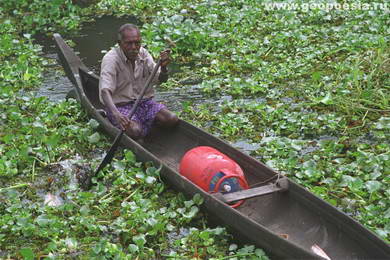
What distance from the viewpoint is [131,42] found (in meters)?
5.47

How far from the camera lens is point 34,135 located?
19.1ft

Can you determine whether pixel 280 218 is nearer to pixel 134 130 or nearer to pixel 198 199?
pixel 198 199

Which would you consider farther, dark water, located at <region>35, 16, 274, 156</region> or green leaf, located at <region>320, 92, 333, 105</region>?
dark water, located at <region>35, 16, 274, 156</region>

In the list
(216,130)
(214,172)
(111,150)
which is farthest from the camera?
(216,130)

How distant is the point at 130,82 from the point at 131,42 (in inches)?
20.2

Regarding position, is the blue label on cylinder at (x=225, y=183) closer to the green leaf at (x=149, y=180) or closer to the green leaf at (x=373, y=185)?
the green leaf at (x=149, y=180)

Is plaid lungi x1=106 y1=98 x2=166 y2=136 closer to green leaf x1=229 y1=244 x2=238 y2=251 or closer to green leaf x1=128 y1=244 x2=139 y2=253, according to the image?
green leaf x1=128 y1=244 x2=139 y2=253

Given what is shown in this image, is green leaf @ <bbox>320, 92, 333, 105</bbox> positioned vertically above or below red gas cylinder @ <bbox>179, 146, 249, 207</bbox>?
below

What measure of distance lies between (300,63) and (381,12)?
7.78 ft

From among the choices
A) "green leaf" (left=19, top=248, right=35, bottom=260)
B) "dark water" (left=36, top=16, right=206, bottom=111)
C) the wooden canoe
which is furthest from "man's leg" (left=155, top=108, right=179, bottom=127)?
"green leaf" (left=19, top=248, right=35, bottom=260)

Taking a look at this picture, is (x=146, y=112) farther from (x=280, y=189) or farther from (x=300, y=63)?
(x=300, y=63)

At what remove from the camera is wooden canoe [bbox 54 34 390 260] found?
3752mm

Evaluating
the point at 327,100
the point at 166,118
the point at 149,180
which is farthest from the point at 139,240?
the point at 327,100

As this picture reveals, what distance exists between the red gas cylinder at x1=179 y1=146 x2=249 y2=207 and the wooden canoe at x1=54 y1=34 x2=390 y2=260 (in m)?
0.16
